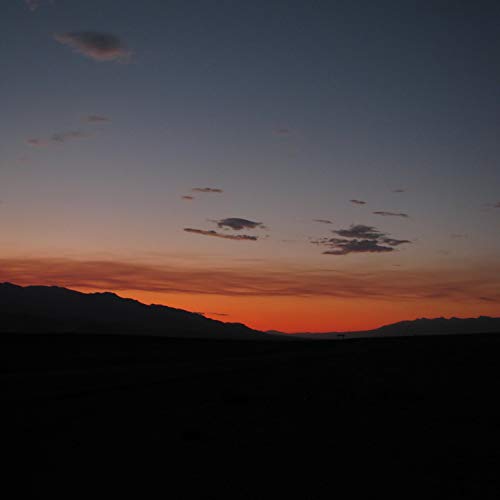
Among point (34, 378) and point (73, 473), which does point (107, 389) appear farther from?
point (73, 473)

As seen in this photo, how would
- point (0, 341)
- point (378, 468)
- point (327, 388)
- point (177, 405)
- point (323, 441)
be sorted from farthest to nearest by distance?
point (0, 341)
point (327, 388)
point (177, 405)
point (323, 441)
point (378, 468)

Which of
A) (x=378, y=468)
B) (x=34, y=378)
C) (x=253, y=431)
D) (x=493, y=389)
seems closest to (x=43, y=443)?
(x=253, y=431)

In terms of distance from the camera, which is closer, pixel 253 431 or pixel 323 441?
pixel 323 441

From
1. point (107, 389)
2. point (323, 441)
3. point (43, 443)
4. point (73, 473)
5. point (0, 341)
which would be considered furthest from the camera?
point (0, 341)

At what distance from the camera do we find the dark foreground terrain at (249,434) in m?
10.5

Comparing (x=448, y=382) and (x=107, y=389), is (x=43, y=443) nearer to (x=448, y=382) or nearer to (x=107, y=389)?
(x=107, y=389)

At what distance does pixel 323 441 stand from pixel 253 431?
1.91 m

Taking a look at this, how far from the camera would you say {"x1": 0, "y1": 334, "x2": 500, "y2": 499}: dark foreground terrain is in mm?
10461

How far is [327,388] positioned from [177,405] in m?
7.23

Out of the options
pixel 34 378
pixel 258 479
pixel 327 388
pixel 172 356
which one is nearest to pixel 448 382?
pixel 327 388

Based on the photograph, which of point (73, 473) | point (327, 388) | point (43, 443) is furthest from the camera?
point (327, 388)

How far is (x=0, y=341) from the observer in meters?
38.8

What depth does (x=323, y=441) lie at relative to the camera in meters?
13.7

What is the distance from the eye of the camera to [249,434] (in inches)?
562
